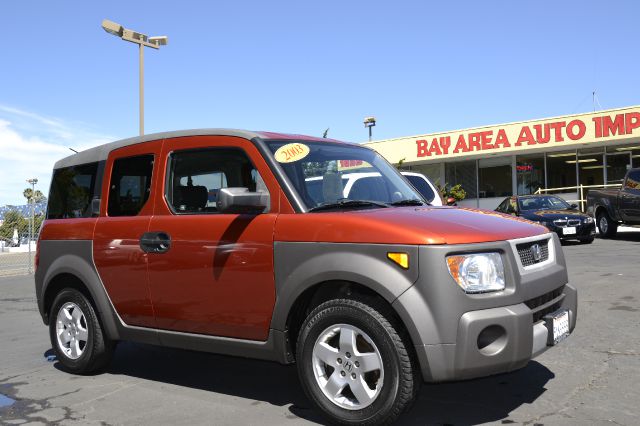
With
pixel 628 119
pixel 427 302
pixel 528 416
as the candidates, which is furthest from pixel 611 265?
pixel 628 119

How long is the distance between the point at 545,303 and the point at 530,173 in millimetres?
24630

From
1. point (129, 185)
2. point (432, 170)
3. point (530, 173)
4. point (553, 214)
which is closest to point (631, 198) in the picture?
point (553, 214)

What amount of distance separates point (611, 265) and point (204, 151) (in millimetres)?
8889

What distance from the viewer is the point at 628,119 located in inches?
890

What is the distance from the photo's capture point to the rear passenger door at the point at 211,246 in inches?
156

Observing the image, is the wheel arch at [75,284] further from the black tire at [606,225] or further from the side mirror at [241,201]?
the black tire at [606,225]

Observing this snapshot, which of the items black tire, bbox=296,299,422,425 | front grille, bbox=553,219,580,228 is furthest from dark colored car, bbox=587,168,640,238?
black tire, bbox=296,299,422,425

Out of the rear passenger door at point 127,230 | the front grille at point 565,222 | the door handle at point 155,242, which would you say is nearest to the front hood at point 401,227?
the door handle at point 155,242

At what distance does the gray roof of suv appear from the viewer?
4.36 m

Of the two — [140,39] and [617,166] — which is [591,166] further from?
[140,39]

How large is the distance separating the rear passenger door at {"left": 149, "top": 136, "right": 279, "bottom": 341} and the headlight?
3.86ft

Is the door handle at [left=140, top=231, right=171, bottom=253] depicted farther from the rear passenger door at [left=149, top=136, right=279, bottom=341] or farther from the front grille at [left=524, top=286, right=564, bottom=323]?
the front grille at [left=524, top=286, right=564, bottom=323]

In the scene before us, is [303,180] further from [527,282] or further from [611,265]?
[611,265]

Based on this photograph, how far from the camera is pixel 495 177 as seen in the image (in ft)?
92.2
